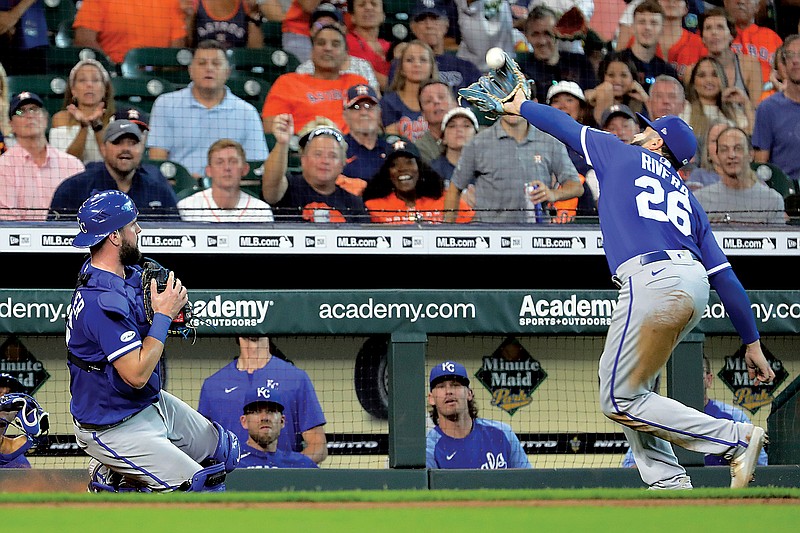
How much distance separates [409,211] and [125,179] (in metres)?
2.12

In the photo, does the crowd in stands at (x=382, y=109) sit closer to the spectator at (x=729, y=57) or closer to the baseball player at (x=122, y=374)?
the spectator at (x=729, y=57)

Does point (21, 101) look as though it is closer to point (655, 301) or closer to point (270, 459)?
point (270, 459)

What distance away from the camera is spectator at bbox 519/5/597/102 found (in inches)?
364

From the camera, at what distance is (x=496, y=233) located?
7789 mm

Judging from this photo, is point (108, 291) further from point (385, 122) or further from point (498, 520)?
point (385, 122)

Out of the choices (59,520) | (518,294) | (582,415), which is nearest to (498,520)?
(59,520)

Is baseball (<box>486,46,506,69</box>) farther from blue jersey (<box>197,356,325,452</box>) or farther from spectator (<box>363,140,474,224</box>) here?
spectator (<box>363,140,474,224</box>)

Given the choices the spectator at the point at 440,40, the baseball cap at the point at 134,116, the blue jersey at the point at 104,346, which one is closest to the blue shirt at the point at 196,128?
the baseball cap at the point at 134,116

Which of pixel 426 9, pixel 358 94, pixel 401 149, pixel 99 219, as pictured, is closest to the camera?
pixel 99 219

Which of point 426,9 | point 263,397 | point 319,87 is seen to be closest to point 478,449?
point 263,397

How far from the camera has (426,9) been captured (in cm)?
938

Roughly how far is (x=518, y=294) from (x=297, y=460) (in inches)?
68.6

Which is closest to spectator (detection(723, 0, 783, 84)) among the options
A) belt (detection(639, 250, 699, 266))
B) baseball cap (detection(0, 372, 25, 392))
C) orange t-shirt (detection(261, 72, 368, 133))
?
orange t-shirt (detection(261, 72, 368, 133))

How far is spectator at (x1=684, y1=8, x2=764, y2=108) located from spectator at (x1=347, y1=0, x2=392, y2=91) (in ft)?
9.04
